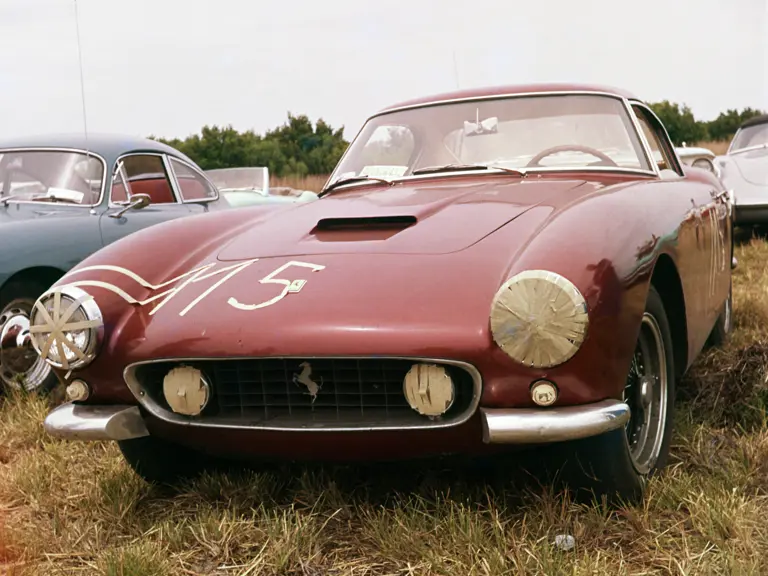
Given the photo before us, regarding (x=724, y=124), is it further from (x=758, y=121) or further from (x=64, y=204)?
(x=64, y=204)

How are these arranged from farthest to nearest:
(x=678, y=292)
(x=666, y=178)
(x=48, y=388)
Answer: (x=48, y=388)
(x=666, y=178)
(x=678, y=292)

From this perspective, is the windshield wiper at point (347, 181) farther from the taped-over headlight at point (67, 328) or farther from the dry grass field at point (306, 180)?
the dry grass field at point (306, 180)

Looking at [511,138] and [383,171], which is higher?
[511,138]

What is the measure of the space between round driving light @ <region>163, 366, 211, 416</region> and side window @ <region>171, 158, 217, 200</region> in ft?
12.3

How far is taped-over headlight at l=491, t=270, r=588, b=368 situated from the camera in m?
2.05

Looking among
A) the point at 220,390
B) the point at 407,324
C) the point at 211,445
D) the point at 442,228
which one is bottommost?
the point at 211,445

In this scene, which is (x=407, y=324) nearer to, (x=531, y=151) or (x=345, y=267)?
(x=345, y=267)

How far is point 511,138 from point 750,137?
6417 mm

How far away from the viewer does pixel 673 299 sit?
2.80 metres

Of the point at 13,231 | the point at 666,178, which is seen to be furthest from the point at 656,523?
the point at 13,231

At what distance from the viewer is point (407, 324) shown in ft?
7.04

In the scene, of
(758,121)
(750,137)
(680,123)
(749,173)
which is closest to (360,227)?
(749,173)

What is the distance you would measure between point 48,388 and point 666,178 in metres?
2.98

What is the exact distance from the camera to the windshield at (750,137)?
881 cm
